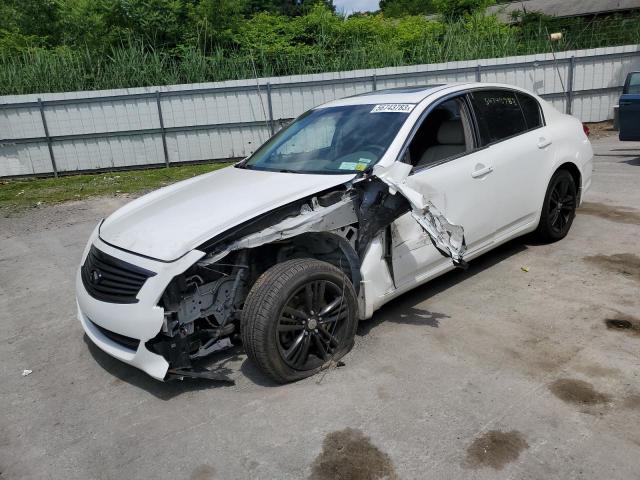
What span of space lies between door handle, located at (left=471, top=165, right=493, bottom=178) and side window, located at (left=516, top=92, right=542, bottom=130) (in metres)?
0.93

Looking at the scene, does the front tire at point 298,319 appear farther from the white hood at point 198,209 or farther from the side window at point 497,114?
the side window at point 497,114

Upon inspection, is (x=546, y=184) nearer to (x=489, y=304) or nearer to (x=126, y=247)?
(x=489, y=304)

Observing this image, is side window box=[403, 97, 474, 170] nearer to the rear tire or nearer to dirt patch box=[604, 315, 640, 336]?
the rear tire

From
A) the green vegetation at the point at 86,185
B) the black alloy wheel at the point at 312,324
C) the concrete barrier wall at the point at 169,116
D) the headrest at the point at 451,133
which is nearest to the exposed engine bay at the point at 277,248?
the black alloy wheel at the point at 312,324

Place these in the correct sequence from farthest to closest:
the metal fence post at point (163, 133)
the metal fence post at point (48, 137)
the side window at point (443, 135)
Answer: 1. the metal fence post at point (163, 133)
2. the metal fence post at point (48, 137)
3. the side window at point (443, 135)

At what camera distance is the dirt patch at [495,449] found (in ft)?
8.63

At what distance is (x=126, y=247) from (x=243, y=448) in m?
1.39

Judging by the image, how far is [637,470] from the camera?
251 centimetres

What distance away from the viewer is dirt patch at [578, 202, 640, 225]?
6.18 meters

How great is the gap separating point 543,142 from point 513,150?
1.69ft

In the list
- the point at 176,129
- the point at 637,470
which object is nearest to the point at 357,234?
the point at 637,470

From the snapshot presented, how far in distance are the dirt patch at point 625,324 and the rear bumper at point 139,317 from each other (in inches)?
111

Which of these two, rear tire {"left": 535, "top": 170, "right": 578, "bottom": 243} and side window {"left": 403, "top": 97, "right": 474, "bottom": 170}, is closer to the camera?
side window {"left": 403, "top": 97, "right": 474, "bottom": 170}

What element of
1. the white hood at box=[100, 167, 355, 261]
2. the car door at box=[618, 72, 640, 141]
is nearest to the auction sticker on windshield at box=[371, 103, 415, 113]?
the white hood at box=[100, 167, 355, 261]
